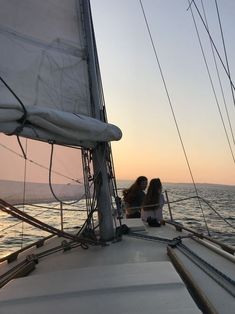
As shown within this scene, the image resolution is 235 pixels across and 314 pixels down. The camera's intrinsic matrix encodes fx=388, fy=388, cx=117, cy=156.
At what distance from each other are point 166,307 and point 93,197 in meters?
3.05

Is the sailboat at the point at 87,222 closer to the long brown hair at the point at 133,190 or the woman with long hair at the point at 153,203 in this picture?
the woman with long hair at the point at 153,203

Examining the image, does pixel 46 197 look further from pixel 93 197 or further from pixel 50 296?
pixel 50 296

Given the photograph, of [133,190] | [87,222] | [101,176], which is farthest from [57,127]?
[133,190]

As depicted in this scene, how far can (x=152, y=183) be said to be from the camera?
307 inches

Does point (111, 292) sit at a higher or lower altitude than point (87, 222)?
lower

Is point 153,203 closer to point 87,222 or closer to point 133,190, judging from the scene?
point 133,190

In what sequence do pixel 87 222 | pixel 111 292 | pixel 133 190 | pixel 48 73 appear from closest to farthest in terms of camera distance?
1. pixel 111 292
2. pixel 48 73
3. pixel 87 222
4. pixel 133 190

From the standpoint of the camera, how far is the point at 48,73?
4859 mm

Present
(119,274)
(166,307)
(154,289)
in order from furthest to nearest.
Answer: (119,274) < (154,289) < (166,307)

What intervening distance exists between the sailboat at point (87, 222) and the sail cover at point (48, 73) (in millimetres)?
13

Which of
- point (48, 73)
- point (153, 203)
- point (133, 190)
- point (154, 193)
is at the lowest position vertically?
point (153, 203)

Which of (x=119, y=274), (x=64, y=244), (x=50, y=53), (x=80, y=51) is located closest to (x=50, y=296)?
(x=119, y=274)

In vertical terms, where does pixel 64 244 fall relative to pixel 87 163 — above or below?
below

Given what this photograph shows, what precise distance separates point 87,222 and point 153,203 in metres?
2.53
